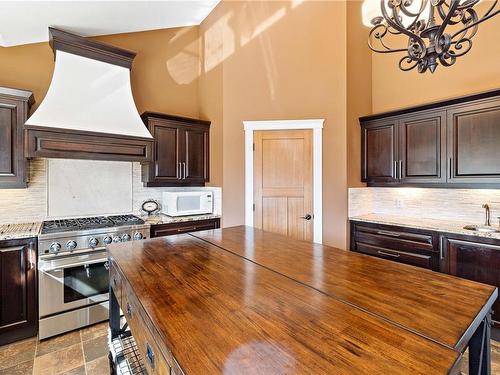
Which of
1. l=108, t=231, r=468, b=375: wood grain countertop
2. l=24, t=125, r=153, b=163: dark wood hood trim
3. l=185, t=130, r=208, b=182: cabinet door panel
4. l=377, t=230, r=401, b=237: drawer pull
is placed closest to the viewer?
l=108, t=231, r=468, b=375: wood grain countertop

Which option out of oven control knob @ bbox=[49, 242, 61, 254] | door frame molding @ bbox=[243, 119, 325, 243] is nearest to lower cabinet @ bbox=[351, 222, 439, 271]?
door frame molding @ bbox=[243, 119, 325, 243]

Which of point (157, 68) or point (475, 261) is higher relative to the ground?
point (157, 68)

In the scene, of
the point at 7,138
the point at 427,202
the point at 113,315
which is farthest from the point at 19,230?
the point at 427,202

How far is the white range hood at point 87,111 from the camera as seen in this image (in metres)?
2.66

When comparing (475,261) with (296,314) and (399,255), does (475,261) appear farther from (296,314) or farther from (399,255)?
(296,314)

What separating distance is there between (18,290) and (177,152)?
2226 mm

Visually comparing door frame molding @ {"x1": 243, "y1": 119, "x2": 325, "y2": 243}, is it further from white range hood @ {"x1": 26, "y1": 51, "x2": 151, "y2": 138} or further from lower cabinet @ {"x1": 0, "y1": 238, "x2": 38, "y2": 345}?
lower cabinet @ {"x1": 0, "y1": 238, "x2": 38, "y2": 345}

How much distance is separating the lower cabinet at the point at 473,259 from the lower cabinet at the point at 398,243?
11 centimetres

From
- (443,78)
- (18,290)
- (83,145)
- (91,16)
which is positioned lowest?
(18,290)

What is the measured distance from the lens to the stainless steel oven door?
97.7 inches

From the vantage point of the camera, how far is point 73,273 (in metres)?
2.62

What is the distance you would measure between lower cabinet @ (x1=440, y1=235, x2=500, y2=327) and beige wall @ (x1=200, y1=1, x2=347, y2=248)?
113cm

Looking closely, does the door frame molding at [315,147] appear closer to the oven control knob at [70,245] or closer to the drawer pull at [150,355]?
the oven control knob at [70,245]

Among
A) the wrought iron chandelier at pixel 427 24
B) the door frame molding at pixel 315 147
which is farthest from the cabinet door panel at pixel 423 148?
the wrought iron chandelier at pixel 427 24
